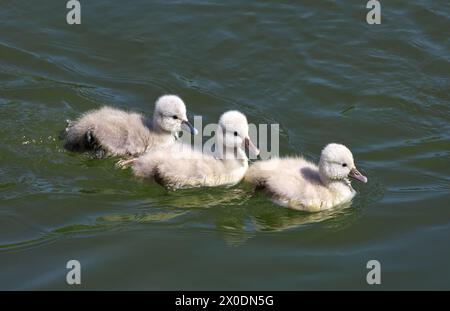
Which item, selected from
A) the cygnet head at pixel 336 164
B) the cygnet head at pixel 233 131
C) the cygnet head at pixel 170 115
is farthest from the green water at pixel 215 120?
the cygnet head at pixel 170 115

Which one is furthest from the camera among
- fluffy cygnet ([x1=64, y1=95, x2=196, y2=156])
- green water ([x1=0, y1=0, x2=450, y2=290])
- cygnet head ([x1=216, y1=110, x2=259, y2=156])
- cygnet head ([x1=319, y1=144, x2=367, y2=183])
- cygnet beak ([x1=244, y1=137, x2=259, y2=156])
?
fluffy cygnet ([x1=64, y1=95, x2=196, y2=156])

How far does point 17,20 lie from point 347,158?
5879mm

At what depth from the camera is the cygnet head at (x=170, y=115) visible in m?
8.16

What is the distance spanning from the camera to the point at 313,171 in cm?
777

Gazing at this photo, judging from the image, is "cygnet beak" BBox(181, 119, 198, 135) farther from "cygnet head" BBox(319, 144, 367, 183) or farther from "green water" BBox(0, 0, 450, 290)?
"cygnet head" BBox(319, 144, 367, 183)

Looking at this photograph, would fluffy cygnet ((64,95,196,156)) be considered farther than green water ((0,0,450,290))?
Yes

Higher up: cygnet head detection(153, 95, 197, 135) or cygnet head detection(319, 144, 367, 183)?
cygnet head detection(153, 95, 197, 135)

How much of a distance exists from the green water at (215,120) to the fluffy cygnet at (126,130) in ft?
0.73

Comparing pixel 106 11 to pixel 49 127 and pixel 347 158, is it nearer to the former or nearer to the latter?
pixel 49 127

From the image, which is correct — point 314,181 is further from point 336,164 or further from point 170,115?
point 170,115

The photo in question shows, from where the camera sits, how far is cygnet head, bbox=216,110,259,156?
7684mm

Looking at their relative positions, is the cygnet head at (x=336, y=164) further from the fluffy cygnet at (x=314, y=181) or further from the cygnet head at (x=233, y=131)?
the cygnet head at (x=233, y=131)

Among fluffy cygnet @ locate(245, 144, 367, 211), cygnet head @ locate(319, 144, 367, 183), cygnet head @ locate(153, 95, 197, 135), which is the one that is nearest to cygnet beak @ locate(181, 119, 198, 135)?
cygnet head @ locate(153, 95, 197, 135)
